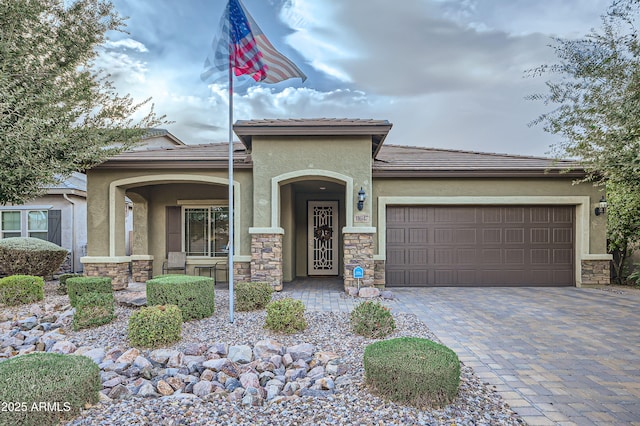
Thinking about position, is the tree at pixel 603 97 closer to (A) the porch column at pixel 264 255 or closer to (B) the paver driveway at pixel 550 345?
(B) the paver driveway at pixel 550 345

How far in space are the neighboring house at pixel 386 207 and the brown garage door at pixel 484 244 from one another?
0.08 ft

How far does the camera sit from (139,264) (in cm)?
942

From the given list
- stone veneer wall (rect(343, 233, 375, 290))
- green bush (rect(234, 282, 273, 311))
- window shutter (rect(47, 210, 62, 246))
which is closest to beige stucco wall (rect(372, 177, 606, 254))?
stone veneer wall (rect(343, 233, 375, 290))

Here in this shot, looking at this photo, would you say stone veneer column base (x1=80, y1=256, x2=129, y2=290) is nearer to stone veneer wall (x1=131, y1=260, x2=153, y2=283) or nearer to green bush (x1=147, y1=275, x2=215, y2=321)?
stone veneer wall (x1=131, y1=260, x2=153, y2=283)

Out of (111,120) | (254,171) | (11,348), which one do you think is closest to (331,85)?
(254,171)

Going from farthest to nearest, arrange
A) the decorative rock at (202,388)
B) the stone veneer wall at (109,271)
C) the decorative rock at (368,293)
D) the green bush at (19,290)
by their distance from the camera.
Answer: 1. the stone veneer wall at (109,271)
2. the decorative rock at (368,293)
3. the green bush at (19,290)
4. the decorative rock at (202,388)

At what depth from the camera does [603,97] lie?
15.7ft

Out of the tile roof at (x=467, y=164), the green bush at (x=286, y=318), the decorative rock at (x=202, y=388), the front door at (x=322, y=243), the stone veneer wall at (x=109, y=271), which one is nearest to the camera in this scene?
the decorative rock at (x=202, y=388)

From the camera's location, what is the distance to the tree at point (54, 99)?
575 cm

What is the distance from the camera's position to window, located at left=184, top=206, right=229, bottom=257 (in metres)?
9.66

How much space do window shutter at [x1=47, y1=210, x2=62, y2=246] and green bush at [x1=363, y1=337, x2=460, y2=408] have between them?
40.7 ft

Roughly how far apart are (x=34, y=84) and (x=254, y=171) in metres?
4.16

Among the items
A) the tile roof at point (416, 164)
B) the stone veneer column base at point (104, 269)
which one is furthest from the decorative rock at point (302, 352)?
the stone veneer column base at point (104, 269)

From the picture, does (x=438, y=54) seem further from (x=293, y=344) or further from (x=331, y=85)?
(x=293, y=344)
